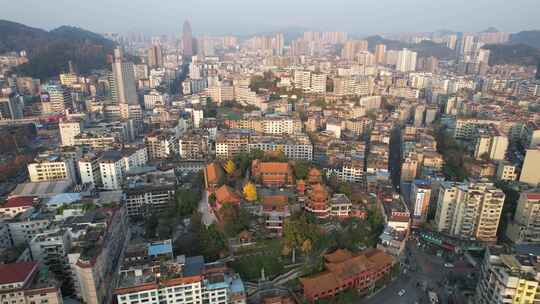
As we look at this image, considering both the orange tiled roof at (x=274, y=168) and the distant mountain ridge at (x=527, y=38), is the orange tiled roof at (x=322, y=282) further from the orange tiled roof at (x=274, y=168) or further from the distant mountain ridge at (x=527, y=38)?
the distant mountain ridge at (x=527, y=38)

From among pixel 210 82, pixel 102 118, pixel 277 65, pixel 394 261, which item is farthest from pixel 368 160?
pixel 277 65

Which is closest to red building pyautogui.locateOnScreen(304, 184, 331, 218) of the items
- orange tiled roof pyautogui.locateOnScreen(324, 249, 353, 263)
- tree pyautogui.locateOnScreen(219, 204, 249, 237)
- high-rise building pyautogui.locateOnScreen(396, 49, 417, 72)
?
orange tiled roof pyautogui.locateOnScreen(324, 249, 353, 263)

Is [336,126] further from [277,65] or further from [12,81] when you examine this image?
[12,81]

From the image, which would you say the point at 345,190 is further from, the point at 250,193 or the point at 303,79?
the point at 303,79

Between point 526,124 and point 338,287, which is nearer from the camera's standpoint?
point 338,287

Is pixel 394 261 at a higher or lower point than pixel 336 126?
lower

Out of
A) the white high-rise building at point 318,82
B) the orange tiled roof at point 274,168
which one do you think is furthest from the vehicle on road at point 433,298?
the white high-rise building at point 318,82

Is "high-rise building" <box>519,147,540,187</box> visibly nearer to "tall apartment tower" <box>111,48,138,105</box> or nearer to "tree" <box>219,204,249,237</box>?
"tree" <box>219,204,249,237</box>
